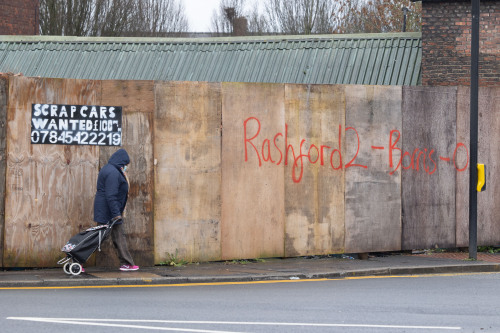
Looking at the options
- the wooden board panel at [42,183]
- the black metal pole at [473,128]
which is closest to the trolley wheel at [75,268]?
the wooden board panel at [42,183]

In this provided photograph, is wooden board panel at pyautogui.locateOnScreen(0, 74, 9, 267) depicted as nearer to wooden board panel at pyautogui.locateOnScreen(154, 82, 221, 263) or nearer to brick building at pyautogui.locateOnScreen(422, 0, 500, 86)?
wooden board panel at pyautogui.locateOnScreen(154, 82, 221, 263)

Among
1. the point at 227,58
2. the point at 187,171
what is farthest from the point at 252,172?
the point at 227,58

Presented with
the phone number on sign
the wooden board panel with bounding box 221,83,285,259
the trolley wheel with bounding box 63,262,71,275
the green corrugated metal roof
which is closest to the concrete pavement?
the trolley wheel with bounding box 63,262,71,275

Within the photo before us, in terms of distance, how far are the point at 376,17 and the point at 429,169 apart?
36.7m

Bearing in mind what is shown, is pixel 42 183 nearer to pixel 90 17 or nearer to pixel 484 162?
pixel 484 162

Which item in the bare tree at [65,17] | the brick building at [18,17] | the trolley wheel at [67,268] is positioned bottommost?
the trolley wheel at [67,268]

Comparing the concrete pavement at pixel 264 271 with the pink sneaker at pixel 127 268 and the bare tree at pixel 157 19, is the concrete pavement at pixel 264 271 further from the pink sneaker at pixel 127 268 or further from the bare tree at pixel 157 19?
the bare tree at pixel 157 19

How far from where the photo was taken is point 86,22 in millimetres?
41375

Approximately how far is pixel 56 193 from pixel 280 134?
148 inches

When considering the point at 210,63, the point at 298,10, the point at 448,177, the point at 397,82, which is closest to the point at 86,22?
the point at 298,10

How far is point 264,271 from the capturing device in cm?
1288

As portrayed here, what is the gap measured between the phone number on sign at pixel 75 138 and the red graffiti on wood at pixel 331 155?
Answer: 7.23 feet

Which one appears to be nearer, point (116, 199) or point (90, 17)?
point (116, 199)

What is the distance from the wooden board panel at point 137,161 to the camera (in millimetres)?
13266
